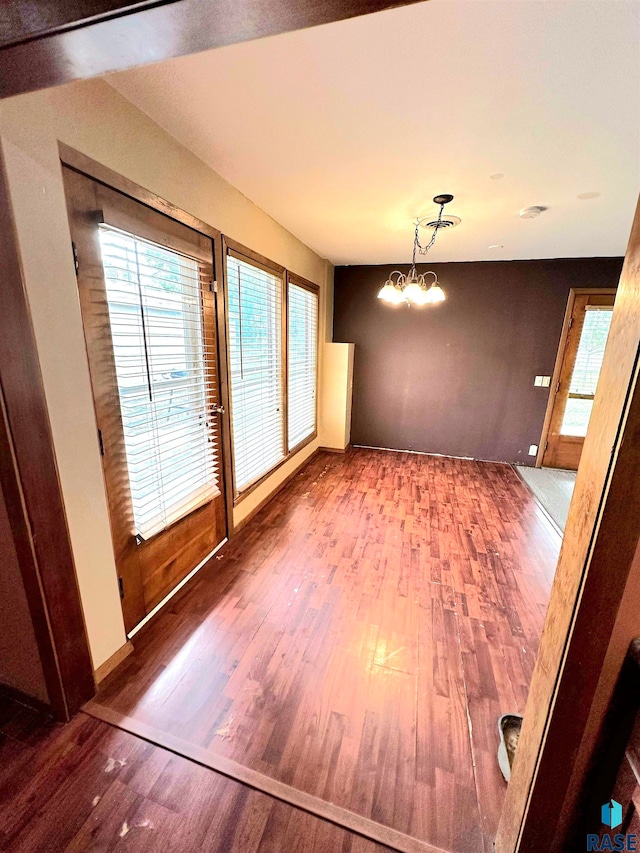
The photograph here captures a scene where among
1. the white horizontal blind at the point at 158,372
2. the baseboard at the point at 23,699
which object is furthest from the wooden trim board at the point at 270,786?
Answer: the white horizontal blind at the point at 158,372

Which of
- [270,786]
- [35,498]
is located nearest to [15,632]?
[35,498]

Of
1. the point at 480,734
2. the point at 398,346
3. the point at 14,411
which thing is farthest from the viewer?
the point at 398,346

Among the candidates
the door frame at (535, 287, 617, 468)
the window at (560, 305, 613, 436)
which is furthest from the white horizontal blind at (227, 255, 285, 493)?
the window at (560, 305, 613, 436)

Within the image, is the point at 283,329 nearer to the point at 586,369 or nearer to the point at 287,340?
the point at 287,340

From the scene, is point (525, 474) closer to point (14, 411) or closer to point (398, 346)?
point (398, 346)

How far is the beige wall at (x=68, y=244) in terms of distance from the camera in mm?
1088

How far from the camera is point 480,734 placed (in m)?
1.34

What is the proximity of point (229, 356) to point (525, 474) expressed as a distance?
3776 mm

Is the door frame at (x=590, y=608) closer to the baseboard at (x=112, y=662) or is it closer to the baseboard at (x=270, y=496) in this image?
the baseboard at (x=112, y=662)

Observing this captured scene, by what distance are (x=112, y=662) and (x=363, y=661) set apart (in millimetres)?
1182

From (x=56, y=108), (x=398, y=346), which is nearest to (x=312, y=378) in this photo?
(x=398, y=346)

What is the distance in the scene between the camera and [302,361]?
3865mm

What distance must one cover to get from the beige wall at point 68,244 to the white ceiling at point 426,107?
0.46 feet

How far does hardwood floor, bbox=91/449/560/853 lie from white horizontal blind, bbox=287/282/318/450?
1295mm
